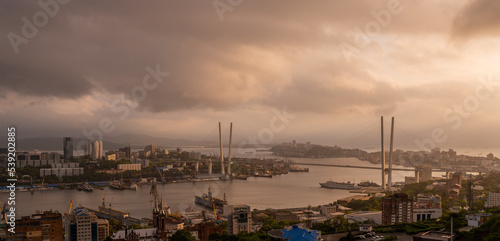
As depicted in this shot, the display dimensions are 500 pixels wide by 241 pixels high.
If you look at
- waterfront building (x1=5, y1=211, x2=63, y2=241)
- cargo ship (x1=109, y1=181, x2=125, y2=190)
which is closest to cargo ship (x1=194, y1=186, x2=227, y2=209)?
cargo ship (x1=109, y1=181, x2=125, y2=190)

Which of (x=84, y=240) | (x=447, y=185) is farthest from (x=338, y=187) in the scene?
→ (x=84, y=240)

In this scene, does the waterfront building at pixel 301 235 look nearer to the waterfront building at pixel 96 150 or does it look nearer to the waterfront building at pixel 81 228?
the waterfront building at pixel 81 228

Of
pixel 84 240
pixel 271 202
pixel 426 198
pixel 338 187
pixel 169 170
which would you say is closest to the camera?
pixel 84 240

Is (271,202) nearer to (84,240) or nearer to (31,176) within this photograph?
(84,240)

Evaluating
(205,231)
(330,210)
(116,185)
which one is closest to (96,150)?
(116,185)

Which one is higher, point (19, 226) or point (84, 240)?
point (19, 226)

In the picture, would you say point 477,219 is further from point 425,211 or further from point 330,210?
point 330,210
